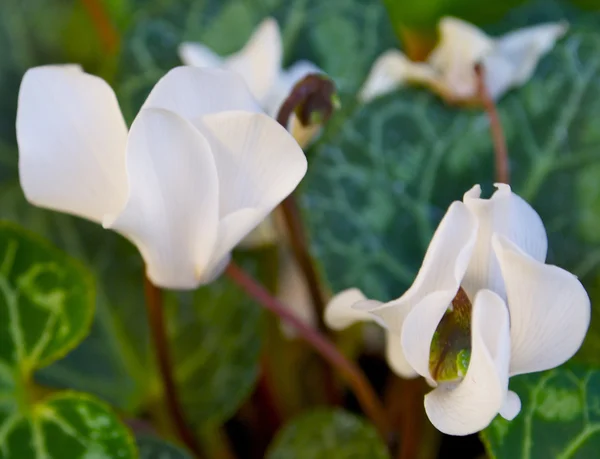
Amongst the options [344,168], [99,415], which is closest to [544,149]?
[344,168]

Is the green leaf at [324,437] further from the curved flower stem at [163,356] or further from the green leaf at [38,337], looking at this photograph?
the green leaf at [38,337]

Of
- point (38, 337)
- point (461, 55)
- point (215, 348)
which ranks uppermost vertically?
point (461, 55)

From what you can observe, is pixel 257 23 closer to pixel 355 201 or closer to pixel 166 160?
pixel 355 201

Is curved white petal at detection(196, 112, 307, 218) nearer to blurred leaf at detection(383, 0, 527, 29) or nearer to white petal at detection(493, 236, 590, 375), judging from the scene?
white petal at detection(493, 236, 590, 375)

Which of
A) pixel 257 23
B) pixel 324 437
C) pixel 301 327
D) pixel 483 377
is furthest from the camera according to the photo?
pixel 257 23

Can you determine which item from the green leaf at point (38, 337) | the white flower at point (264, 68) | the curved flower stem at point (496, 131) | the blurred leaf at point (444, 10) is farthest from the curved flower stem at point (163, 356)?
the blurred leaf at point (444, 10)

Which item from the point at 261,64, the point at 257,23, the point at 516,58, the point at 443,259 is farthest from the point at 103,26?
the point at 443,259
